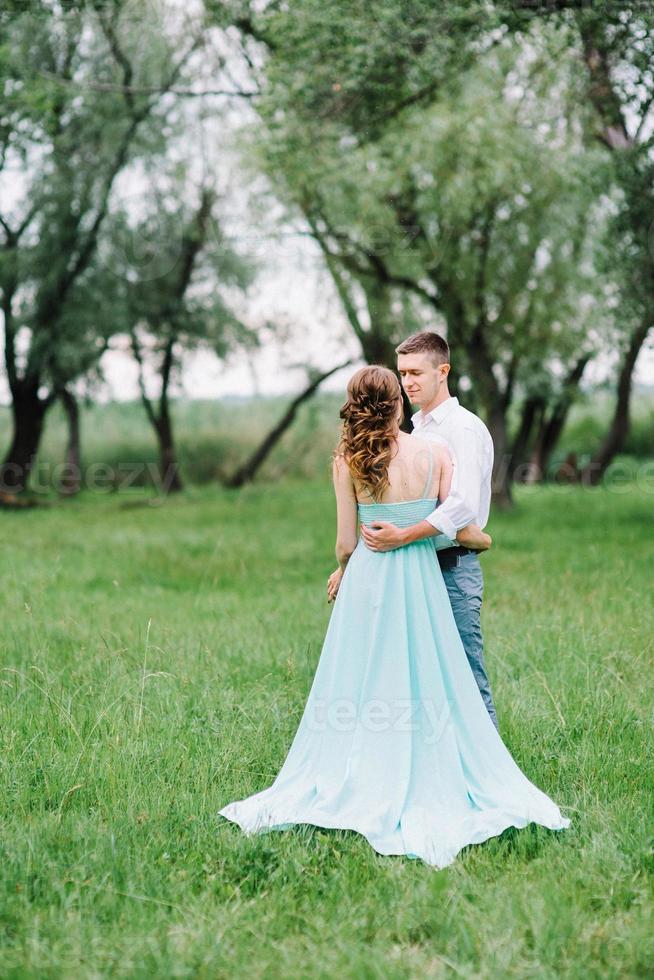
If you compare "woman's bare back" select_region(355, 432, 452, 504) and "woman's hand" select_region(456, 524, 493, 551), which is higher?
"woman's bare back" select_region(355, 432, 452, 504)

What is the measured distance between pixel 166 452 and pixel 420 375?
20.1m

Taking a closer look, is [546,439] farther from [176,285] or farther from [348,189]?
[348,189]

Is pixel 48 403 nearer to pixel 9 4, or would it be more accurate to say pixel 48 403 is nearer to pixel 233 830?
pixel 9 4

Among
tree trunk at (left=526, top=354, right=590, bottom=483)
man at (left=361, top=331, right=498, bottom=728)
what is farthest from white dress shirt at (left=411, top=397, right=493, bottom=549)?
tree trunk at (left=526, top=354, right=590, bottom=483)

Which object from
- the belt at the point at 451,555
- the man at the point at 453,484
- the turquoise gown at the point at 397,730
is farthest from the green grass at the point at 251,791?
the belt at the point at 451,555

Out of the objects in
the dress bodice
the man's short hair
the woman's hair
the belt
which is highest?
the man's short hair

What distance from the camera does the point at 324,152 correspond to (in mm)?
13859

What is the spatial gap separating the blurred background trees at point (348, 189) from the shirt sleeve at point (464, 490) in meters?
6.54

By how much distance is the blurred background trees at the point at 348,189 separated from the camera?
1111 cm

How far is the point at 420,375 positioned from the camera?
14.2 feet

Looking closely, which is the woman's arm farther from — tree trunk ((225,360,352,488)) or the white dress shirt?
tree trunk ((225,360,352,488))

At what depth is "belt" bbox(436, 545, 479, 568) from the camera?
459 centimetres

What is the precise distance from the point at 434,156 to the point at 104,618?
29.6 ft

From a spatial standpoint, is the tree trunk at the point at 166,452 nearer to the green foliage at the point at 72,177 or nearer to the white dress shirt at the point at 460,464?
the green foliage at the point at 72,177
